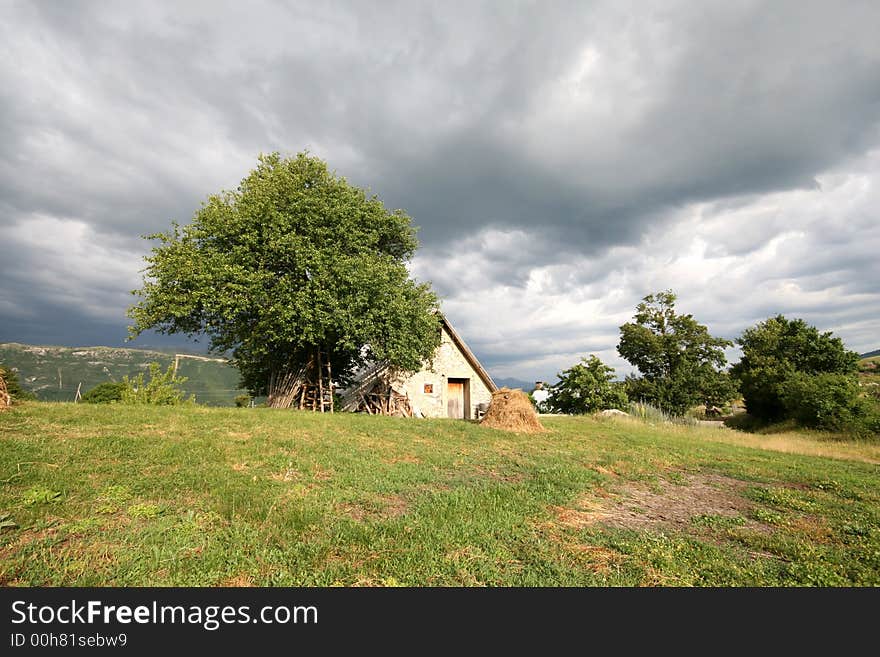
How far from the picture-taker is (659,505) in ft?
21.6

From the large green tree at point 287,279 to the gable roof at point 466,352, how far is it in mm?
4442

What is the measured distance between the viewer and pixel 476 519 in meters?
5.24

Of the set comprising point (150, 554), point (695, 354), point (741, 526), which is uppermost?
point (695, 354)

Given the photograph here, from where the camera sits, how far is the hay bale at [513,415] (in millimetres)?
14883

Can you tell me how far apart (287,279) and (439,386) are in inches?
464

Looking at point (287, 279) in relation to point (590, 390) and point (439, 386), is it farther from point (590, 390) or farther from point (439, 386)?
point (590, 390)

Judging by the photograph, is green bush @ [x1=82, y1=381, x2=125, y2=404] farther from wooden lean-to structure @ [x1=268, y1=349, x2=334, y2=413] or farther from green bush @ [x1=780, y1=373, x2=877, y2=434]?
green bush @ [x1=780, y1=373, x2=877, y2=434]

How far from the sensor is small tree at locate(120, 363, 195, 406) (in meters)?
18.1

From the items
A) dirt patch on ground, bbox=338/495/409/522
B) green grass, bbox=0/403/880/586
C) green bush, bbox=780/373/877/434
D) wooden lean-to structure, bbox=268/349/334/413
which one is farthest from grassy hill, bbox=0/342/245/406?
green bush, bbox=780/373/877/434

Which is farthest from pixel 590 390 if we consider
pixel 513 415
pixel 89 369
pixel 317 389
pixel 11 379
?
pixel 89 369

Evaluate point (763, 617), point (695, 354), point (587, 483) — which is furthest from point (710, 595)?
point (695, 354)

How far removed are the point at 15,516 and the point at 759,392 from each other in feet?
133

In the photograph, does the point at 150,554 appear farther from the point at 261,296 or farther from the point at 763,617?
the point at 261,296

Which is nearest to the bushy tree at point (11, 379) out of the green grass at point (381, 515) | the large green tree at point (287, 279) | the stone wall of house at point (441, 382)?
the green grass at point (381, 515)
